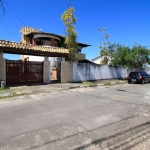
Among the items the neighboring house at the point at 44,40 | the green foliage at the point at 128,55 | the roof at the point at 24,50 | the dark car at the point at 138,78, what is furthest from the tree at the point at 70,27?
the green foliage at the point at 128,55

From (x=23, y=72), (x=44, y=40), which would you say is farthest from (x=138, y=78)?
(x=44, y=40)

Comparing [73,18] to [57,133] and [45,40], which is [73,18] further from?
[57,133]

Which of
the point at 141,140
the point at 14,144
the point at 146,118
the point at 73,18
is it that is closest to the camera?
the point at 14,144

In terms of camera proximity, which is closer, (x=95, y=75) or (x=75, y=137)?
(x=75, y=137)

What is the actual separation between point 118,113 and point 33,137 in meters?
3.80

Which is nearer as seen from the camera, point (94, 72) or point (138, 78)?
point (138, 78)

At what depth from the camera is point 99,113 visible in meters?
6.80

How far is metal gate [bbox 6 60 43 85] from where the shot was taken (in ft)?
48.7

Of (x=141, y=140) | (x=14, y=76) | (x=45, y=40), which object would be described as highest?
(x=45, y=40)

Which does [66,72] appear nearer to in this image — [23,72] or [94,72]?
[23,72]

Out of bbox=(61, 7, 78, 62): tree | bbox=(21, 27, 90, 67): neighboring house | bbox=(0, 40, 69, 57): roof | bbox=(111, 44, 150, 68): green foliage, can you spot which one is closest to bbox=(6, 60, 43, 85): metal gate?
bbox=(0, 40, 69, 57): roof

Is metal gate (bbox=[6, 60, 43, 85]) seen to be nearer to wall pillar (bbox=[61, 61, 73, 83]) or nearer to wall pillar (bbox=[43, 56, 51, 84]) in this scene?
wall pillar (bbox=[43, 56, 51, 84])

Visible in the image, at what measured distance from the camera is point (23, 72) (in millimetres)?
15758

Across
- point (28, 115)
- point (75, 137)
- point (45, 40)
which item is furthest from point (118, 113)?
point (45, 40)
